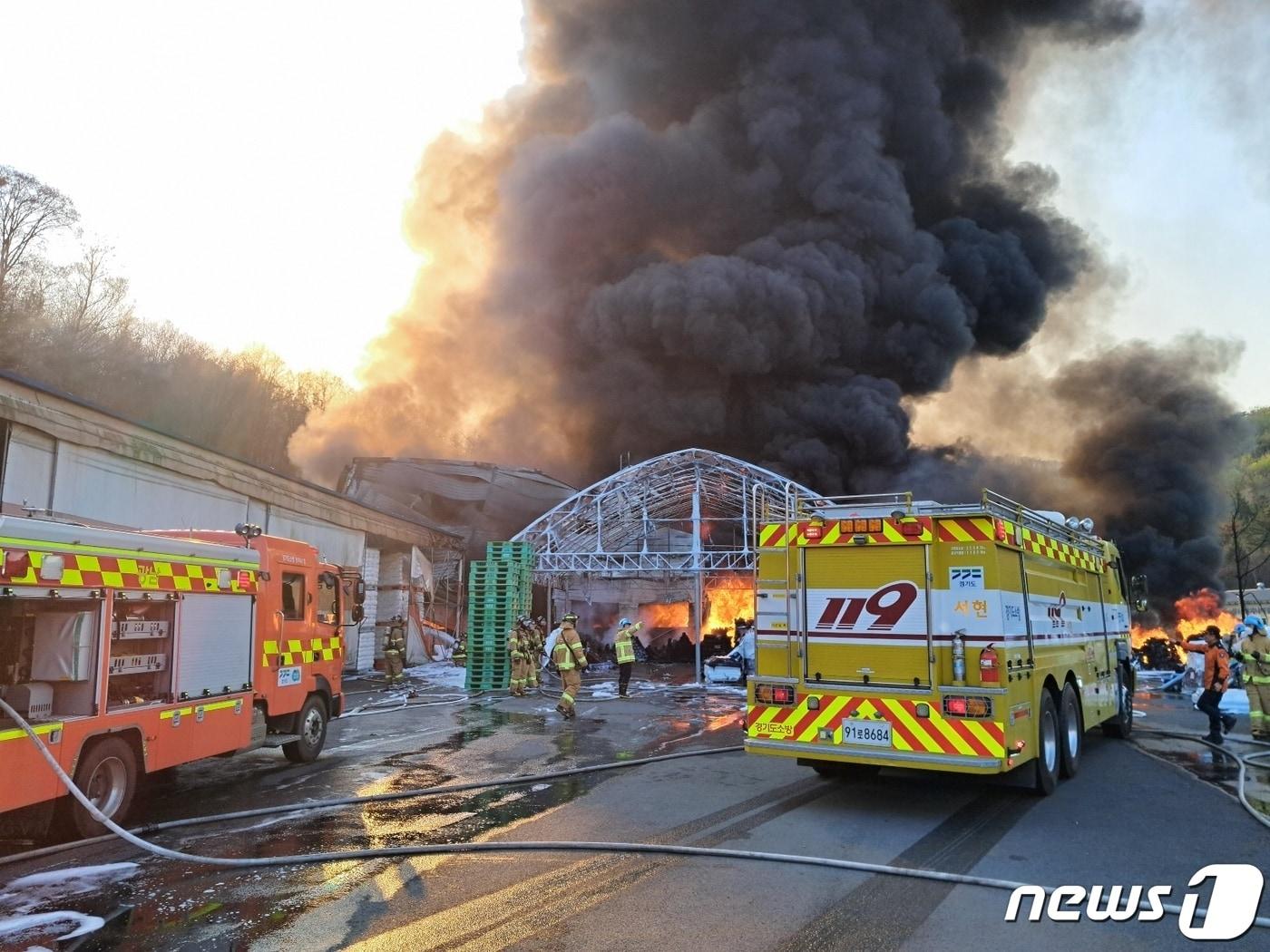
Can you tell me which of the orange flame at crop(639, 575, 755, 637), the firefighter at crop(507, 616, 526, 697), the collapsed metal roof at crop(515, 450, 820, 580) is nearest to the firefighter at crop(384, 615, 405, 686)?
the firefighter at crop(507, 616, 526, 697)

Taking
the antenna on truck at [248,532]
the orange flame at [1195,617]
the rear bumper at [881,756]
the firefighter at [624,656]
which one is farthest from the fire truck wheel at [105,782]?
the orange flame at [1195,617]

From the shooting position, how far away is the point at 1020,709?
598cm

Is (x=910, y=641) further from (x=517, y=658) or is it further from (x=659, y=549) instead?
(x=659, y=549)

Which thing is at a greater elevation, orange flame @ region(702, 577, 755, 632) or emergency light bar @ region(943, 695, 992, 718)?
orange flame @ region(702, 577, 755, 632)

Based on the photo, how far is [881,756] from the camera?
5867 millimetres

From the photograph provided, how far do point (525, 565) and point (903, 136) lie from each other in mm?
29011

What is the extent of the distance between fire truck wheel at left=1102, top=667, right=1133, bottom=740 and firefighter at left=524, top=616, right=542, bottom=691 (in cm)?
948

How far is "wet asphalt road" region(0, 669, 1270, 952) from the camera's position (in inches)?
150

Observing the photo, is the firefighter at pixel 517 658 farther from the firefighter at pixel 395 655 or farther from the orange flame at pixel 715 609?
the orange flame at pixel 715 609

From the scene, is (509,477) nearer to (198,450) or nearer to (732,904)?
(198,450)

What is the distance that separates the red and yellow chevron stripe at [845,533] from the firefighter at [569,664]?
5821 millimetres

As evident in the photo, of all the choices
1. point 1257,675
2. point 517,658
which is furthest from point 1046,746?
point 517,658

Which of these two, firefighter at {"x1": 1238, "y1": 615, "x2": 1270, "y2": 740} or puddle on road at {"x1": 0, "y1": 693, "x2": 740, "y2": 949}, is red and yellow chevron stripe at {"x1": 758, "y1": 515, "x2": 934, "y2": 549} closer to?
puddle on road at {"x1": 0, "y1": 693, "x2": 740, "y2": 949}

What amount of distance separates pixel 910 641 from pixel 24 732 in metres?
5.82
